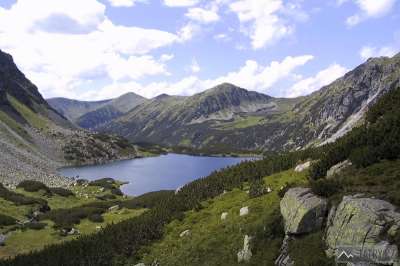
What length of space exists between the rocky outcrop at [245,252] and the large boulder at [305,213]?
8.71 ft

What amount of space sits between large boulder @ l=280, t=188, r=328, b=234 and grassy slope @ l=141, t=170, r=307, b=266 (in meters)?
1.40

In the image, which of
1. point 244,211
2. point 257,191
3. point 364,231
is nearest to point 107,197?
point 257,191

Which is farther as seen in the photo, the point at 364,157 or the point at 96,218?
the point at 96,218

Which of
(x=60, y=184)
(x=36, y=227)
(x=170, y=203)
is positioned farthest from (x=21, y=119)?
(x=170, y=203)

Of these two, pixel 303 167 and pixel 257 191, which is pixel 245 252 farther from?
pixel 303 167

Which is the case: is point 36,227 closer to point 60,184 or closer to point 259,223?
Result: point 259,223

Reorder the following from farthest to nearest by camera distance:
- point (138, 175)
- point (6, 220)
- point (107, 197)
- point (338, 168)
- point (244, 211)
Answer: point (138, 175) → point (107, 197) → point (6, 220) → point (244, 211) → point (338, 168)

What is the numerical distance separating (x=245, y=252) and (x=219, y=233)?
5107 millimetres

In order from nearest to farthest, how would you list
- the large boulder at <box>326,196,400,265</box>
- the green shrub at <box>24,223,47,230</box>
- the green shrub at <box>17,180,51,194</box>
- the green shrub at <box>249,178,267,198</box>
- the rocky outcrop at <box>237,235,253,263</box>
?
1. the large boulder at <box>326,196,400,265</box>
2. the rocky outcrop at <box>237,235,253,263</box>
3. the green shrub at <box>249,178,267,198</box>
4. the green shrub at <box>24,223,47,230</box>
5. the green shrub at <box>17,180,51,194</box>

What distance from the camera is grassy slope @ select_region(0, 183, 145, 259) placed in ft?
145

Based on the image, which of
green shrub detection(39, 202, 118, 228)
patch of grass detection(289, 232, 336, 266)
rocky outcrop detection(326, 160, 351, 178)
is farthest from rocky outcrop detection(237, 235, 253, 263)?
green shrub detection(39, 202, 118, 228)

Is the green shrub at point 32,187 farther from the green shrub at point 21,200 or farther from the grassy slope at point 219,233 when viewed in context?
the grassy slope at point 219,233

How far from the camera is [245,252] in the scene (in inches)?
917

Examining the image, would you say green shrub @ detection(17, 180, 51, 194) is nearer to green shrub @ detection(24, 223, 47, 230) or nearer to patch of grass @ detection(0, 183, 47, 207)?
patch of grass @ detection(0, 183, 47, 207)
